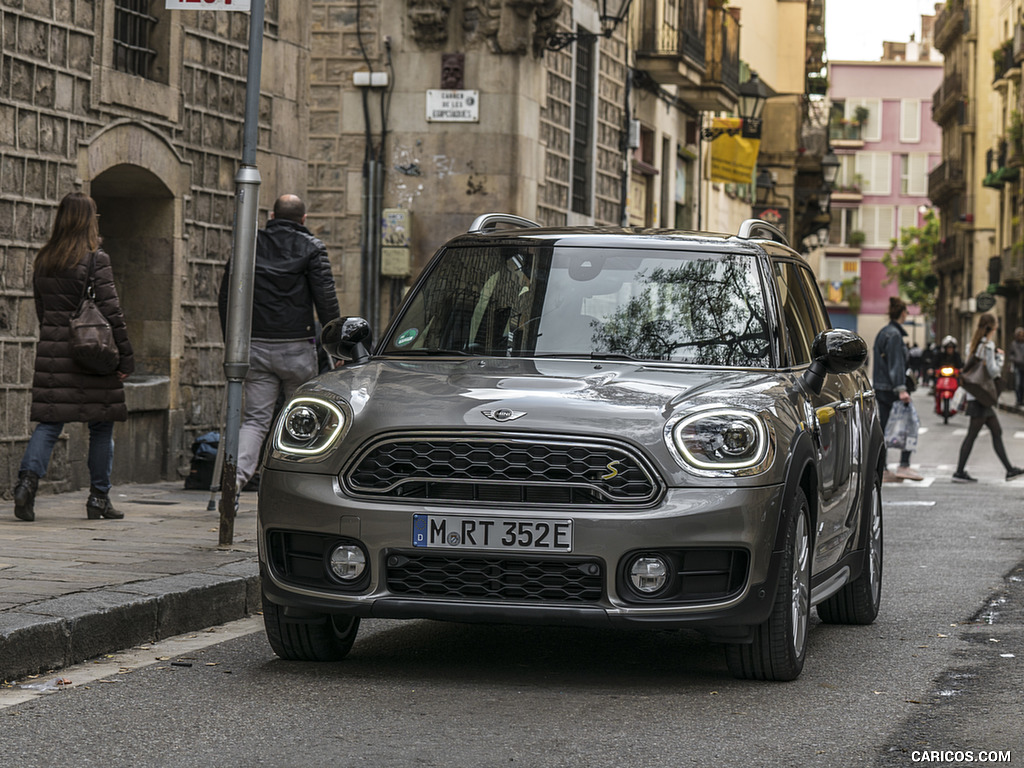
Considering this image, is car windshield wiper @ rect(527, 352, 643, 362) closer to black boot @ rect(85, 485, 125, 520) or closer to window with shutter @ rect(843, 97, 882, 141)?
black boot @ rect(85, 485, 125, 520)

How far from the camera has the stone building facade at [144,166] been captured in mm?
11664

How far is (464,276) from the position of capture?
7.38 meters

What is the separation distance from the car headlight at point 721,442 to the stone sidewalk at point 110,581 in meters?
2.36

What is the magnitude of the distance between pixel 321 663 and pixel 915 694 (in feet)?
7.20

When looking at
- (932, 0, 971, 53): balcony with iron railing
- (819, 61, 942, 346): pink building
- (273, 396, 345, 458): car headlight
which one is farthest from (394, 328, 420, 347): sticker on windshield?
(819, 61, 942, 346): pink building

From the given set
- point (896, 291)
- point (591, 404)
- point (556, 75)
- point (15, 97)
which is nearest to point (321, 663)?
point (591, 404)

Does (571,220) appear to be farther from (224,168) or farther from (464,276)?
(464,276)

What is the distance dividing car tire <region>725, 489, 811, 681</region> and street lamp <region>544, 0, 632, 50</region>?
52.6 feet

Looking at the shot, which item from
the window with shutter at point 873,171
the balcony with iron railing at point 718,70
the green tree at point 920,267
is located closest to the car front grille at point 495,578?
the balcony with iron railing at point 718,70

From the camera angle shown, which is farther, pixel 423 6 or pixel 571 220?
pixel 571 220

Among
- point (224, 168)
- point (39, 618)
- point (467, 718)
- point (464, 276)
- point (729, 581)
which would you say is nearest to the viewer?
point (467, 718)

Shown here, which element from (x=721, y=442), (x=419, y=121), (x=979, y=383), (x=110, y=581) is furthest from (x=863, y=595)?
(x=419, y=121)

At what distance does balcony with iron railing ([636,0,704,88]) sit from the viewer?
2922 centimetres

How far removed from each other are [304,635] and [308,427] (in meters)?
0.82
